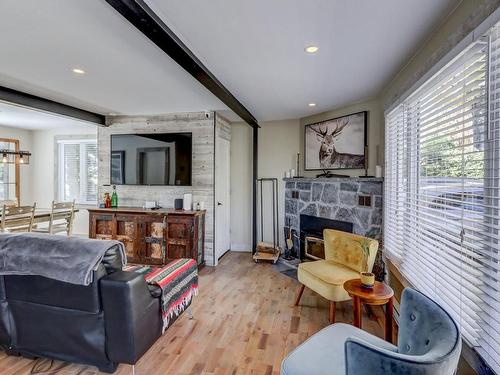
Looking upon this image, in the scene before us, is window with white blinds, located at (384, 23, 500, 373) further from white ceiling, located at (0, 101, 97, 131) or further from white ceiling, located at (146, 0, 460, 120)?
white ceiling, located at (0, 101, 97, 131)

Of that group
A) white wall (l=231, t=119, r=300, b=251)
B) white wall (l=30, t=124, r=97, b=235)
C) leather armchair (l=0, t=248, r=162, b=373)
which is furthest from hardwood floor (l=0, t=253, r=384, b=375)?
white wall (l=30, t=124, r=97, b=235)

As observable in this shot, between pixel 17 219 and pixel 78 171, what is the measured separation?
2.09m

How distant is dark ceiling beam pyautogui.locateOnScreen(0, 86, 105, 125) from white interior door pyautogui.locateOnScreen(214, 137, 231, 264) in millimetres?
2041

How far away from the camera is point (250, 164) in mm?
5164

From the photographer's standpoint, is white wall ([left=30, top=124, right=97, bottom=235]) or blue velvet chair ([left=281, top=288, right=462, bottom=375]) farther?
white wall ([left=30, top=124, right=97, bottom=235])

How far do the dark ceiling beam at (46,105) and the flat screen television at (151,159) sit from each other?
43cm

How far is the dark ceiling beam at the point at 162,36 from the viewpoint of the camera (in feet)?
5.09

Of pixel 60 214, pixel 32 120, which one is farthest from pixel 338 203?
pixel 32 120

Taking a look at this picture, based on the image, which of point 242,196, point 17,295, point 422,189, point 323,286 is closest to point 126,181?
point 242,196

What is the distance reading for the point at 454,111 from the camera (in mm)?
1737

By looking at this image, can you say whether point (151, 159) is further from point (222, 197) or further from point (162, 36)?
point (162, 36)

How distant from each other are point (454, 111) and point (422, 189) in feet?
2.45

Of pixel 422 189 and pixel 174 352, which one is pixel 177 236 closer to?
pixel 174 352

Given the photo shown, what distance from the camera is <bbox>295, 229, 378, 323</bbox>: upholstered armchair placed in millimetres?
2527
